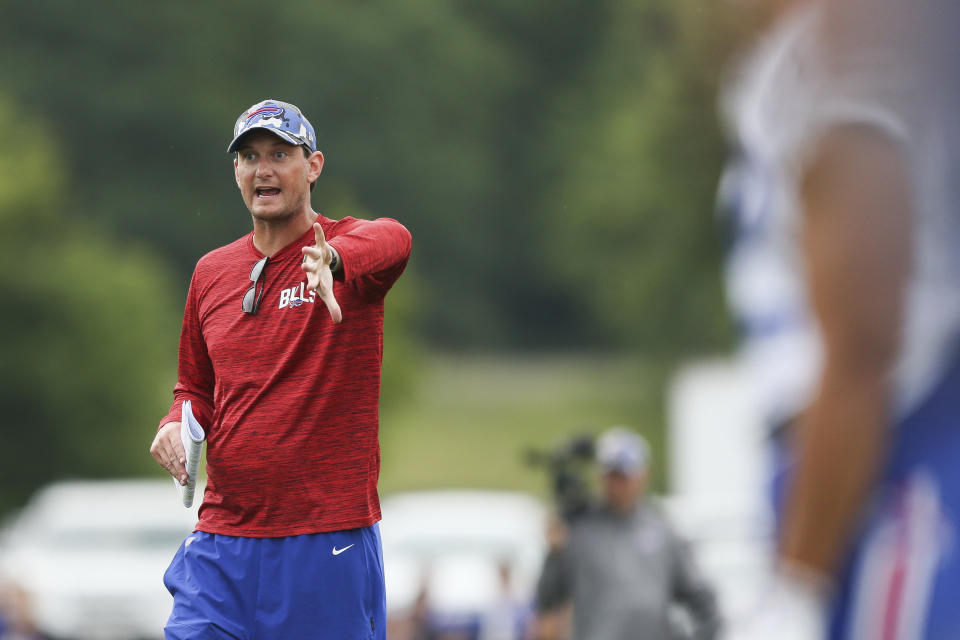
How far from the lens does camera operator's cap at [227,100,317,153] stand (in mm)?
4531

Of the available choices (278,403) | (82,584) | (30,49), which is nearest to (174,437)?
(278,403)

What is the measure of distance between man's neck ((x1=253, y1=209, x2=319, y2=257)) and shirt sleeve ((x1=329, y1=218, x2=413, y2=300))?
5.6 inches

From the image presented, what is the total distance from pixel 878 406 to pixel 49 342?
89.0 ft

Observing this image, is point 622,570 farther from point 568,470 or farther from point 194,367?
point 194,367

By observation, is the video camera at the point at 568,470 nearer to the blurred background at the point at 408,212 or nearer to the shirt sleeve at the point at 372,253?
the shirt sleeve at the point at 372,253

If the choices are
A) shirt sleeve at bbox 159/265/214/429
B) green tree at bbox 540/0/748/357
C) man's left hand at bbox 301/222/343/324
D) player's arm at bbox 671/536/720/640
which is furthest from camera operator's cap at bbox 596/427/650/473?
green tree at bbox 540/0/748/357

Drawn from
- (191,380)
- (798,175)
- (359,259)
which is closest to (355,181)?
(191,380)

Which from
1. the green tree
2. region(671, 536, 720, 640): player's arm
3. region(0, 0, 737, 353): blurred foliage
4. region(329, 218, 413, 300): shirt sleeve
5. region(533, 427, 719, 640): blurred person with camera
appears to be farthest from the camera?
region(0, 0, 737, 353): blurred foliage

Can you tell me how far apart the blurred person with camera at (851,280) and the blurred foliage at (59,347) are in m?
26.0

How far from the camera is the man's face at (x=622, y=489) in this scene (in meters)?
9.23

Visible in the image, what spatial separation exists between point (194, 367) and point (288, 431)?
0.45m

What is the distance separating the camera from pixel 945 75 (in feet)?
6.79

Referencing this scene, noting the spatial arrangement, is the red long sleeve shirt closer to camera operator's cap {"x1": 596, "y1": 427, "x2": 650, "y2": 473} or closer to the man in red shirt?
the man in red shirt

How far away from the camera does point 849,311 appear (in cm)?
207
